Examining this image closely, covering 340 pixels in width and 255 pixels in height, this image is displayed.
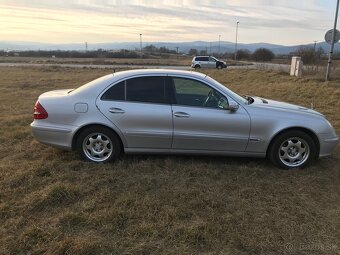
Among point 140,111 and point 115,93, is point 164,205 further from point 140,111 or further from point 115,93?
point 115,93

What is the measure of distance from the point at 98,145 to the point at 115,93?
30.8 inches

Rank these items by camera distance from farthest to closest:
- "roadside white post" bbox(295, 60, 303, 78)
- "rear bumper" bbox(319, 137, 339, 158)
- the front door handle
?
"roadside white post" bbox(295, 60, 303, 78) < "rear bumper" bbox(319, 137, 339, 158) < the front door handle

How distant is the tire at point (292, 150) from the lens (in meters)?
5.52

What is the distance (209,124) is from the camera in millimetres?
5387

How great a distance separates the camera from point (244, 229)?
150 inches

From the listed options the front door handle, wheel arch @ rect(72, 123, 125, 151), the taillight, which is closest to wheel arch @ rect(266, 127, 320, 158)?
the front door handle

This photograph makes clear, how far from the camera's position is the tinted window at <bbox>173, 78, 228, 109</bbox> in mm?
5488

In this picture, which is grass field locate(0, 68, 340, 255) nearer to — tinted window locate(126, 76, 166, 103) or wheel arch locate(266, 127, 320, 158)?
wheel arch locate(266, 127, 320, 158)

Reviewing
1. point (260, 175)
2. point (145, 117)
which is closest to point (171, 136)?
point (145, 117)

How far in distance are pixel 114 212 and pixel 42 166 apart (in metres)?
1.85

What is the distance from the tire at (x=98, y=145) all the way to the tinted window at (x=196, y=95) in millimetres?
1082

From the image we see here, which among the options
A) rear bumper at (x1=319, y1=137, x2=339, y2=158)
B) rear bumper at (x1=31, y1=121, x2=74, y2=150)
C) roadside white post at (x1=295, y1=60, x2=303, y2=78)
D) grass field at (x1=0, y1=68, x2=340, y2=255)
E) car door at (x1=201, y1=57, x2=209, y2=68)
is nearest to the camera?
grass field at (x1=0, y1=68, x2=340, y2=255)

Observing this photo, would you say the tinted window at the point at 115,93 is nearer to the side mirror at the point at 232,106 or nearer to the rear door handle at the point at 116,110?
the rear door handle at the point at 116,110

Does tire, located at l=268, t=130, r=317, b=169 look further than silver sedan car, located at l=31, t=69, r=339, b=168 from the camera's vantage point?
Yes
